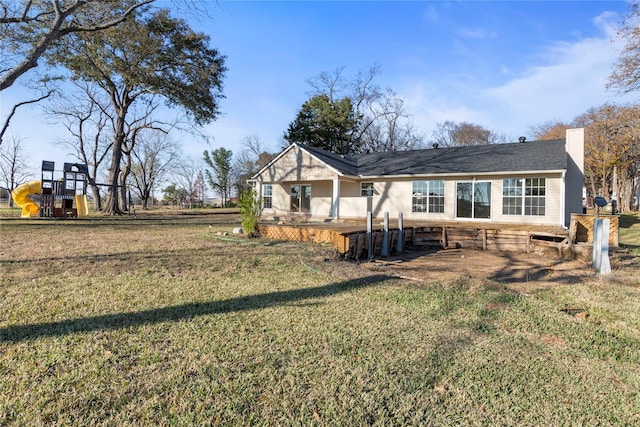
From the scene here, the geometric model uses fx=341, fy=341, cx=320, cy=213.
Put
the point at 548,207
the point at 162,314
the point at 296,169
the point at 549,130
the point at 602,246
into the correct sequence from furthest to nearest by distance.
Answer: the point at 549,130
the point at 296,169
the point at 548,207
the point at 602,246
the point at 162,314

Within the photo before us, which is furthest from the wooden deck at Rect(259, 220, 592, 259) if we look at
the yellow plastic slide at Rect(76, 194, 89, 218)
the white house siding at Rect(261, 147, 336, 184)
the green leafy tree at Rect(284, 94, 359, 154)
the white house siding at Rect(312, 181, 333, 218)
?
the green leafy tree at Rect(284, 94, 359, 154)

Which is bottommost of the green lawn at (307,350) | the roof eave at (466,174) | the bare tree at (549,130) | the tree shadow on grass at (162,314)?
the green lawn at (307,350)

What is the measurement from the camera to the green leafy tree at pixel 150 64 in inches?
724

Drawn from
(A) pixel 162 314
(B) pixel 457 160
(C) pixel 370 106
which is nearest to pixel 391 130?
(C) pixel 370 106

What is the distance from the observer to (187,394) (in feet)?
7.88

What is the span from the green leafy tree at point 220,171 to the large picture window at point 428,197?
34429 millimetres

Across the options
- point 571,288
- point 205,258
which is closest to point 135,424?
point 205,258

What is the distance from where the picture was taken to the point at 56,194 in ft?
56.3

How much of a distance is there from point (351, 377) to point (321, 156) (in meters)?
15.1

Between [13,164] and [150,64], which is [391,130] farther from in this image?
[13,164]

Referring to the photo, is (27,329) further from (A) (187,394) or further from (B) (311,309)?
(B) (311,309)

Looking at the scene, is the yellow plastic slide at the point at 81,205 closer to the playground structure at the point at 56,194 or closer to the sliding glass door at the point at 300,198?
the playground structure at the point at 56,194

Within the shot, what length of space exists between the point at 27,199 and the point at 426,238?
65.1 feet

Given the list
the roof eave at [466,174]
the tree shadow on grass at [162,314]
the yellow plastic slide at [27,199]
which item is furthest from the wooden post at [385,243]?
the yellow plastic slide at [27,199]
